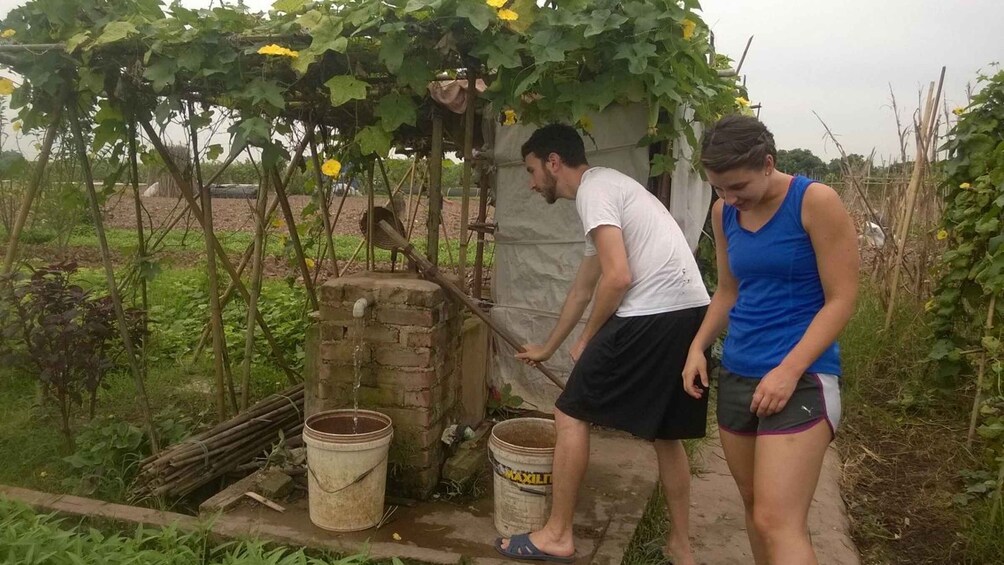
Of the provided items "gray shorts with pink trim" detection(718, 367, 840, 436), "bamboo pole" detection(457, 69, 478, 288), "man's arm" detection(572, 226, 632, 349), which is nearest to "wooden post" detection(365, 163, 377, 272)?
"bamboo pole" detection(457, 69, 478, 288)

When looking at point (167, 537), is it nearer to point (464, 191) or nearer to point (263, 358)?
point (464, 191)

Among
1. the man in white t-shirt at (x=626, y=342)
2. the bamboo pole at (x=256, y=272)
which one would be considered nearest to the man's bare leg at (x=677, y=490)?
the man in white t-shirt at (x=626, y=342)

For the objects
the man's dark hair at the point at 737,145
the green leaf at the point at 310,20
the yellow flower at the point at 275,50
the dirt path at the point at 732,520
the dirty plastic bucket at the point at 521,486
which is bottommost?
the dirt path at the point at 732,520

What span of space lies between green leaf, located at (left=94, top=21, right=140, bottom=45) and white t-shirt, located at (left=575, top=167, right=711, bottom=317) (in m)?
2.15

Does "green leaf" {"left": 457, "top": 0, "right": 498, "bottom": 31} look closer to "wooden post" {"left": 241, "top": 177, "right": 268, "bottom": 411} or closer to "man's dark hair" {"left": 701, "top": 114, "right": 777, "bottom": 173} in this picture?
"man's dark hair" {"left": 701, "top": 114, "right": 777, "bottom": 173}

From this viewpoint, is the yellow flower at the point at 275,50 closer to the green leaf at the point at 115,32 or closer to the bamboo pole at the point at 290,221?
the green leaf at the point at 115,32

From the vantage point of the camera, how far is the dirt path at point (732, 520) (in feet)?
11.0

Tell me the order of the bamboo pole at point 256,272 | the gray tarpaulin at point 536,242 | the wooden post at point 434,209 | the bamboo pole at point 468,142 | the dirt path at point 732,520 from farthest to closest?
Result: the gray tarpaulin at point 536,242 < the bamboo pole at point 256,272 < the wooden post at point 434,209 < the bamboo pole at point 468,142 < the dirt path at point 732,520

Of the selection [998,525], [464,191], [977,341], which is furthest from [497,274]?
[977,341]

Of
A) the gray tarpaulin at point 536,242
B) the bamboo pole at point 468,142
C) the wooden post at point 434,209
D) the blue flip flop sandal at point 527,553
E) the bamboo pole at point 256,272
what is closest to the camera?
the blue flip flop sandal at point 527,553

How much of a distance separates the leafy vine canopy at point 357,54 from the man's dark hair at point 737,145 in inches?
40.0

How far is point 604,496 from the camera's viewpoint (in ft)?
11.3

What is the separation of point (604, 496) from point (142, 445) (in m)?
2.58

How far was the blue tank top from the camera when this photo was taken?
206 cm
